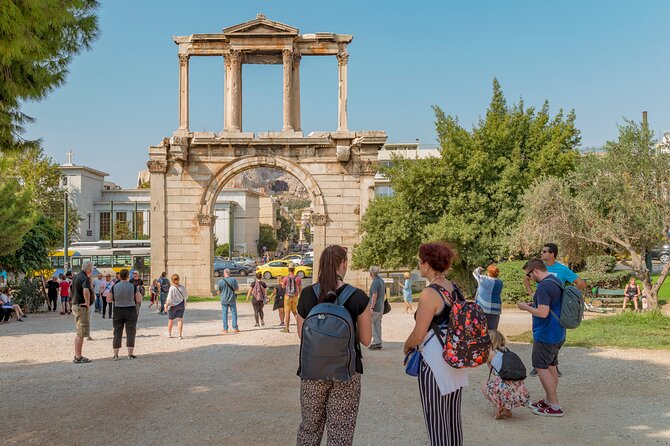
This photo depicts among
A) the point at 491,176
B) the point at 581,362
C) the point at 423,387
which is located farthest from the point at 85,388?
the point at 491,176

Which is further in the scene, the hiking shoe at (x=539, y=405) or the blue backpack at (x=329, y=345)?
the hiking shoe at (x=539, y=405)

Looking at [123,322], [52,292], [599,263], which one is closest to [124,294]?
[123,322]

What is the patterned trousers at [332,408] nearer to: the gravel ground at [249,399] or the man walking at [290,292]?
the gravel ground at [249,399]

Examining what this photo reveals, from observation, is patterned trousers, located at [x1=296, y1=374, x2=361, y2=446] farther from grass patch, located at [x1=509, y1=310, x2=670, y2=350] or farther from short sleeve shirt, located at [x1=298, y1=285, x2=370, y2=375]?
grass patch, located at [x1=509, y1=310, x2=670, y2=350]

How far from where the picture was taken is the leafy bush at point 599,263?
20.9 meters

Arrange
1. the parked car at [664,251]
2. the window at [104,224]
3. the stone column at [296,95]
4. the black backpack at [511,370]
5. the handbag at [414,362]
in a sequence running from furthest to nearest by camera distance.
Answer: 1. the window at [104,224]
2. the stone column at [296,95]
3. the parked car at [664,251]
4. the black backpack at [511,370]
5. the handbag at [414,362]

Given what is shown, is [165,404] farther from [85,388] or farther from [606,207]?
[606,207]

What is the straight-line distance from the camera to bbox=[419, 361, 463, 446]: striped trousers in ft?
14.8

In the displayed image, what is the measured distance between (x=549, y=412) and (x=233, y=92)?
69.1 feet

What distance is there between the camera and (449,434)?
14.9ft

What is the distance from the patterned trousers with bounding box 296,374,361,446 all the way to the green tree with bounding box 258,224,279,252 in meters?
73.0

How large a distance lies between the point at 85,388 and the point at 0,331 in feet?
27.7

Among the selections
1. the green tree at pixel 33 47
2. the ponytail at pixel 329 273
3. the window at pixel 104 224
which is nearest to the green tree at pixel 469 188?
the green tree at pixel 33 47

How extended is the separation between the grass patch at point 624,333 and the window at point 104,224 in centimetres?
5552
